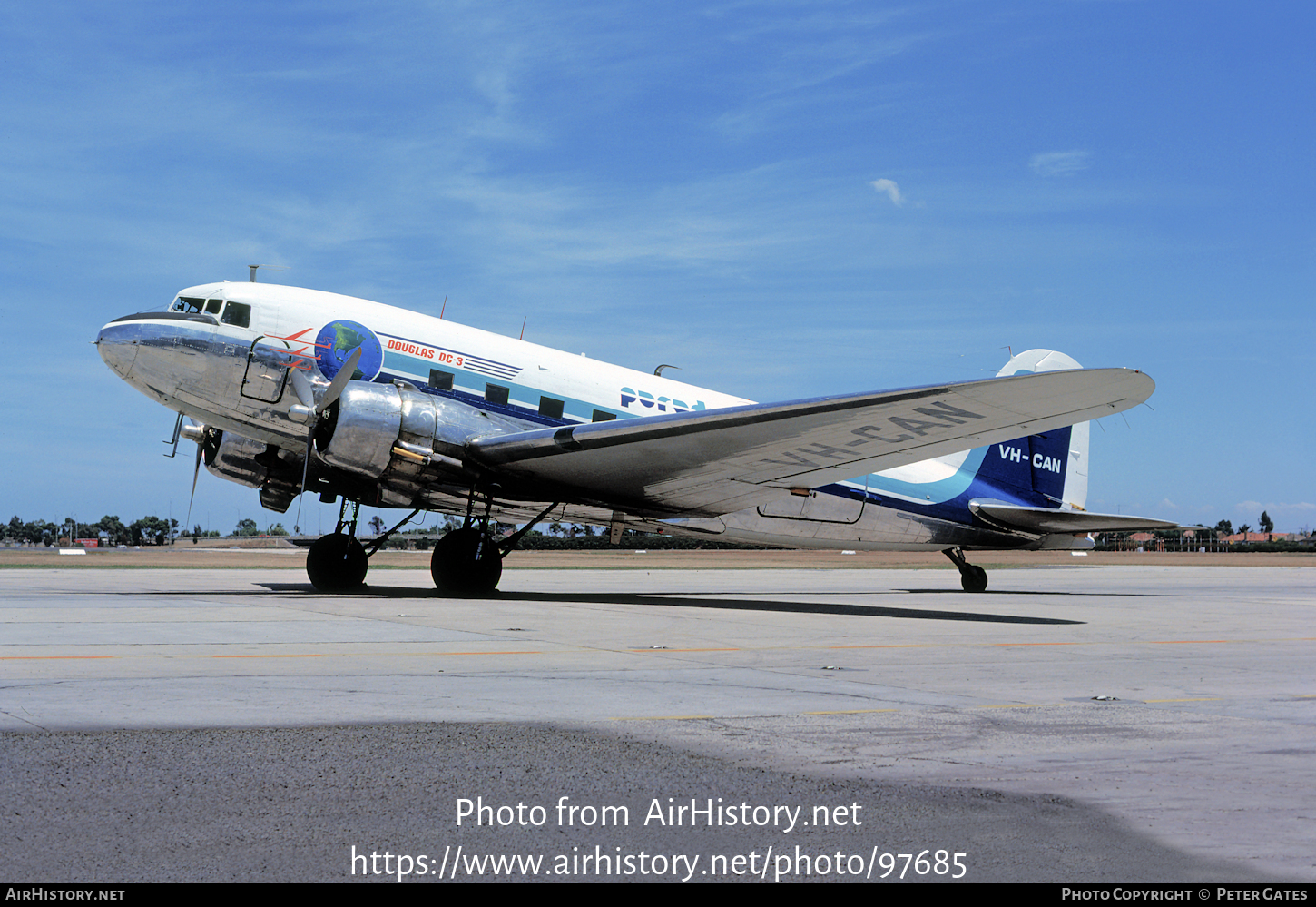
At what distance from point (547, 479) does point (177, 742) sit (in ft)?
38.2

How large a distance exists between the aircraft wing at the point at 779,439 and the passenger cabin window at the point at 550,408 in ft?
4.65

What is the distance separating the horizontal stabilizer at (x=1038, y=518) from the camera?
21812mm

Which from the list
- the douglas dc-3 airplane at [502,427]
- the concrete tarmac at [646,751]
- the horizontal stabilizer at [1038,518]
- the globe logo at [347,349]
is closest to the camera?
the concrete tarmac at [646,751]

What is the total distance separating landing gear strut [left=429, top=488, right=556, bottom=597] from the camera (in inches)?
664

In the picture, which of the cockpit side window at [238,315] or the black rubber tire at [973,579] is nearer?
the cockpit side window at [238,315]

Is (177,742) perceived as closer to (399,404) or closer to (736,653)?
(736,653)

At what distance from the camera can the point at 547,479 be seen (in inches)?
660

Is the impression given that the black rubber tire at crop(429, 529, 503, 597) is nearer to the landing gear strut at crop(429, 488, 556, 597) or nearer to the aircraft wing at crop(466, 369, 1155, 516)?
the landing gear strut at crop(429, 488, 556, 597)

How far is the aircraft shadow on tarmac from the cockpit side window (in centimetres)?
472

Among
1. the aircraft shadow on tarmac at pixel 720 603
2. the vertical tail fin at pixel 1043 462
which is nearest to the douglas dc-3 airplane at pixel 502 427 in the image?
the aircraft shadow on tarmac at pixel 720 603

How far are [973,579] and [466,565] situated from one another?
41.6ft

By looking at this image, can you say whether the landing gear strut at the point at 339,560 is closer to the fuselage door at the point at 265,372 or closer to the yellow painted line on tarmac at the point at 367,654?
the fuselage door at the point at 265,372

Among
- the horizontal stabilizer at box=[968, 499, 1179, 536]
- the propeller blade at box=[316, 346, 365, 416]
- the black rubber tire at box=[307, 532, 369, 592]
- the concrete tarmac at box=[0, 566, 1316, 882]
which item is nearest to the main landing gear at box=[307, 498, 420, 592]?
the black rubber tire at box=[307, 532, 369, 592]
